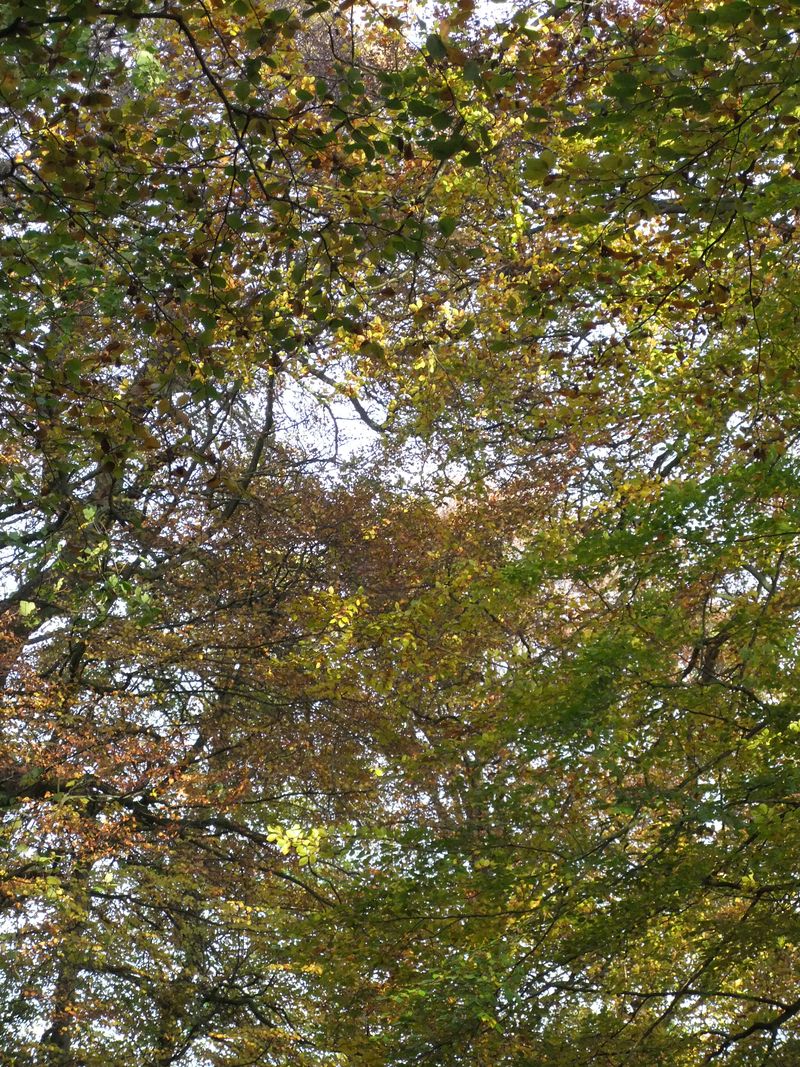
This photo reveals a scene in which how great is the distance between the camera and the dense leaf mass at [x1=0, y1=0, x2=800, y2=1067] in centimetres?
503

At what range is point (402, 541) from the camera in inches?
500

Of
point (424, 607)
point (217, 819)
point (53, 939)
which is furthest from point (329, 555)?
point (53, 939)

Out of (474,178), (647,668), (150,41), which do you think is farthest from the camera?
(150,41)

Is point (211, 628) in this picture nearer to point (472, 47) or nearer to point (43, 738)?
point (43, 738)

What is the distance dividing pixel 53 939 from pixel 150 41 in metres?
8.76

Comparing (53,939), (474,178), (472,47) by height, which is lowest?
(53,939)

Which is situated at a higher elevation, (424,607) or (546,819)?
(424,607)

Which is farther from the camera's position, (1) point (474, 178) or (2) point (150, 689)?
(2) point (150, 689)

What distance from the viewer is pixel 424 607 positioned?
1049cm

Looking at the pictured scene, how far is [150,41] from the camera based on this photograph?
34.3ft

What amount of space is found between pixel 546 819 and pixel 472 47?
6743 millimetres

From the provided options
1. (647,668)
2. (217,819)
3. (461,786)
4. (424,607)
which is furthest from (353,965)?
Result: (217,819)

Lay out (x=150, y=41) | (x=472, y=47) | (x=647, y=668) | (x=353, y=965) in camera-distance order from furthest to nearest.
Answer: (x=150, y=41) → (x=472, y=47) → (x=353, y=965) → (x=647, y=668)

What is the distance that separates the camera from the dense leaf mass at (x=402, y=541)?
5.03 metres
